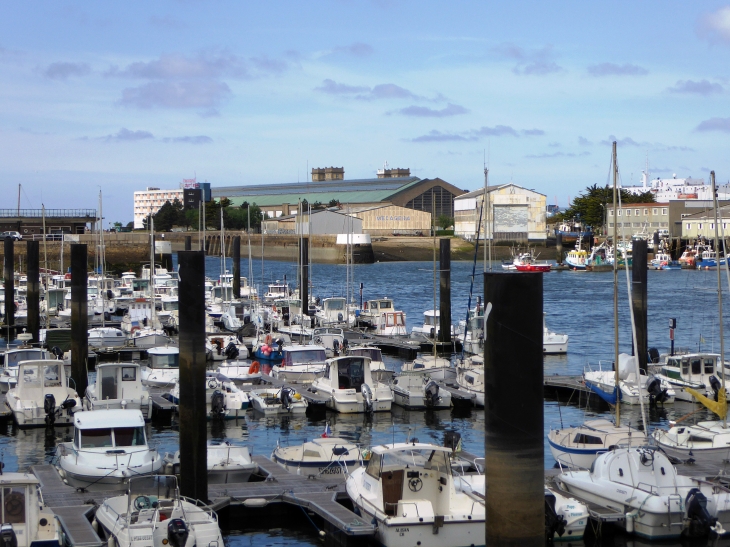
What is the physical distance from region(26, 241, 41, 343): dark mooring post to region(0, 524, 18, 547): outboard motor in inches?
1376

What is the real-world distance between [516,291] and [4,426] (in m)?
22.7

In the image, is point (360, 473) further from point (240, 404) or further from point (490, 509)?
point (240, 404)

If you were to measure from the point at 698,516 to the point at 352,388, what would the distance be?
52.2ft

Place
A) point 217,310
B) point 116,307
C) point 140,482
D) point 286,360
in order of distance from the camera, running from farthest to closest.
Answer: point 116,307, point 217,310, point 286,360, point 140,482

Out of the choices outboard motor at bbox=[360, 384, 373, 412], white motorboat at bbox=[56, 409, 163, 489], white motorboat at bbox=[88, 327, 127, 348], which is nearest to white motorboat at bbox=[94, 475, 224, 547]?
white motorboat at bbox=[56, 409, 163, 489]

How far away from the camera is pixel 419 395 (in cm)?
3341

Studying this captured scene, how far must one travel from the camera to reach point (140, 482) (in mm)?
18781

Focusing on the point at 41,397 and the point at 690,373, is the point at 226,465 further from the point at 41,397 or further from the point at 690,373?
the point at 690,373

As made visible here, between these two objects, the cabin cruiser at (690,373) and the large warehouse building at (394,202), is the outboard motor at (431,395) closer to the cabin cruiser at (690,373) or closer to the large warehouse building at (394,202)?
the cabin cruiser at (690,373)

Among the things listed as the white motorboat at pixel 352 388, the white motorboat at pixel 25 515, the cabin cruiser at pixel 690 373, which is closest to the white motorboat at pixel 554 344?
the cabin cruiser at pixel 690 373

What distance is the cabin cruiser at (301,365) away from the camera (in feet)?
121

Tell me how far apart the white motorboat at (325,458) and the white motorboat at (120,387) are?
29.1 ft

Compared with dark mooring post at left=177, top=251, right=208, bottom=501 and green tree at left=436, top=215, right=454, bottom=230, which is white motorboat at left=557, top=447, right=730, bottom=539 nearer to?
dark mooring post at left=177, top=251, right=208, bottom=501

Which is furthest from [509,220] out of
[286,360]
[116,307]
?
[286,360]
